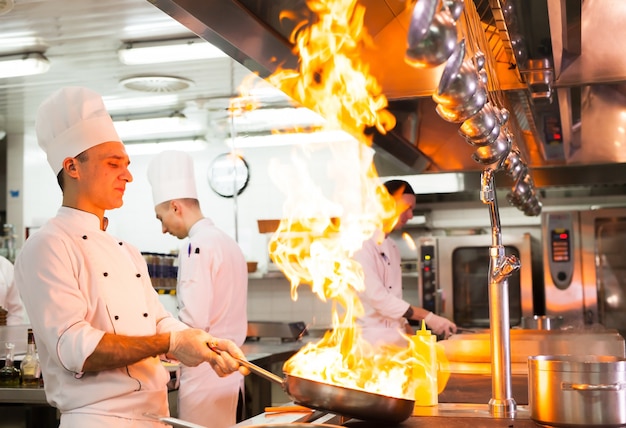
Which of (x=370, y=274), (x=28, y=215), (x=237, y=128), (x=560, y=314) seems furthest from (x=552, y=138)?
(x=28, y=215)

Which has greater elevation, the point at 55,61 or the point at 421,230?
the point at 55,61

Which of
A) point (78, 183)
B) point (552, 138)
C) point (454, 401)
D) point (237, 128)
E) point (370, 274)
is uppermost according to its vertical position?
point (237, 128)

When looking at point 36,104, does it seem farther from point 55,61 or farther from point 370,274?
point 370,274

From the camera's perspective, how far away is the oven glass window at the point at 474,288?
5.94m

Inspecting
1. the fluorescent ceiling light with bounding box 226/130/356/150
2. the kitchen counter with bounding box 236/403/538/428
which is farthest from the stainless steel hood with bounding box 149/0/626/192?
the fluorescent ceiling light with bounding box 226/130/356/150

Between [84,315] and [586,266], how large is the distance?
176 inches

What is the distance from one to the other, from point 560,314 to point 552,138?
1.81m

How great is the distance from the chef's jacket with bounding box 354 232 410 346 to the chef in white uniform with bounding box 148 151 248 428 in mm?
918

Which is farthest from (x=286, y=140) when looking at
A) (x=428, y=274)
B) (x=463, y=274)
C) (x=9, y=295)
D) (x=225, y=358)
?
(x=225, y=358)

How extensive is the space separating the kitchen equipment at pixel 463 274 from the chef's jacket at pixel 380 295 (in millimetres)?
990

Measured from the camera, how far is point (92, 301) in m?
2.22

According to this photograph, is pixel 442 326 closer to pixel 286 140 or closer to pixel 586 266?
pixel 586 266

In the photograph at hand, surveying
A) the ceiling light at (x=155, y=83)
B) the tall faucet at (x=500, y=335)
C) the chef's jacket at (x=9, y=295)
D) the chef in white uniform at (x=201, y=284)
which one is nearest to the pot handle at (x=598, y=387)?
the tall faucet at (x=500, y=335)

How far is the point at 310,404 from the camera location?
1.65 meters
